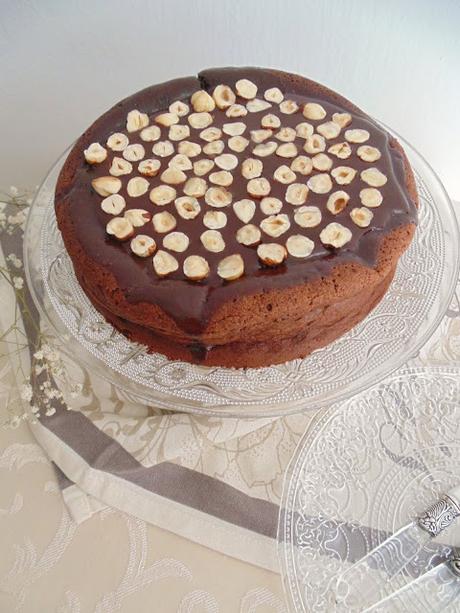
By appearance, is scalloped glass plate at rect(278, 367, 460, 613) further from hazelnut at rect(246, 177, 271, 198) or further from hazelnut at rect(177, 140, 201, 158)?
hazelnut at rect(177, 140, 201, 158)

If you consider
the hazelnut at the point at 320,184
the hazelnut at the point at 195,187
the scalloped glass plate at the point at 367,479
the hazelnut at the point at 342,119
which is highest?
the hazelnut at the point at 342,119

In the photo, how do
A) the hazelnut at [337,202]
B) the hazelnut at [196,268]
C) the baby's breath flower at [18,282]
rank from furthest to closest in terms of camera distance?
the baby's breath flower at [18,282] → the hazelnut at [337,202] → the hazelnut at [196,268]

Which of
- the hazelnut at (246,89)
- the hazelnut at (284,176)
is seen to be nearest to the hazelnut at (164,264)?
the hazelnut at (284,176)

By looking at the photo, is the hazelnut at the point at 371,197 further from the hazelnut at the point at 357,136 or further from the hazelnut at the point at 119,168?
the hazelnut at the point at 119,168

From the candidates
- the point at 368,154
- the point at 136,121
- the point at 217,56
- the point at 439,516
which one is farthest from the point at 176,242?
the point at 217,56

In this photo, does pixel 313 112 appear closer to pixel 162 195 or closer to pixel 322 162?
pixel 322 162

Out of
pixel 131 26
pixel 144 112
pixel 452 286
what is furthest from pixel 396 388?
pixel 131 26

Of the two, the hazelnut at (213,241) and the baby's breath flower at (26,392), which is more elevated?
the hazelnut at (213,241)

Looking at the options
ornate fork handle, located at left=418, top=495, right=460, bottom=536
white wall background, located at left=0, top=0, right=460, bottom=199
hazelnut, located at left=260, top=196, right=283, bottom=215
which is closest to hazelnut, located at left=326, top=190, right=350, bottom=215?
hazelnut, located at left=260, top=196, right=283, bottom=215

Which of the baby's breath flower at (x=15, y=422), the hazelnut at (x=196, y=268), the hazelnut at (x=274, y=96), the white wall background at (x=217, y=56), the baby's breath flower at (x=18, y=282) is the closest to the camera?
the hazelnut at (x=196, y=268)
